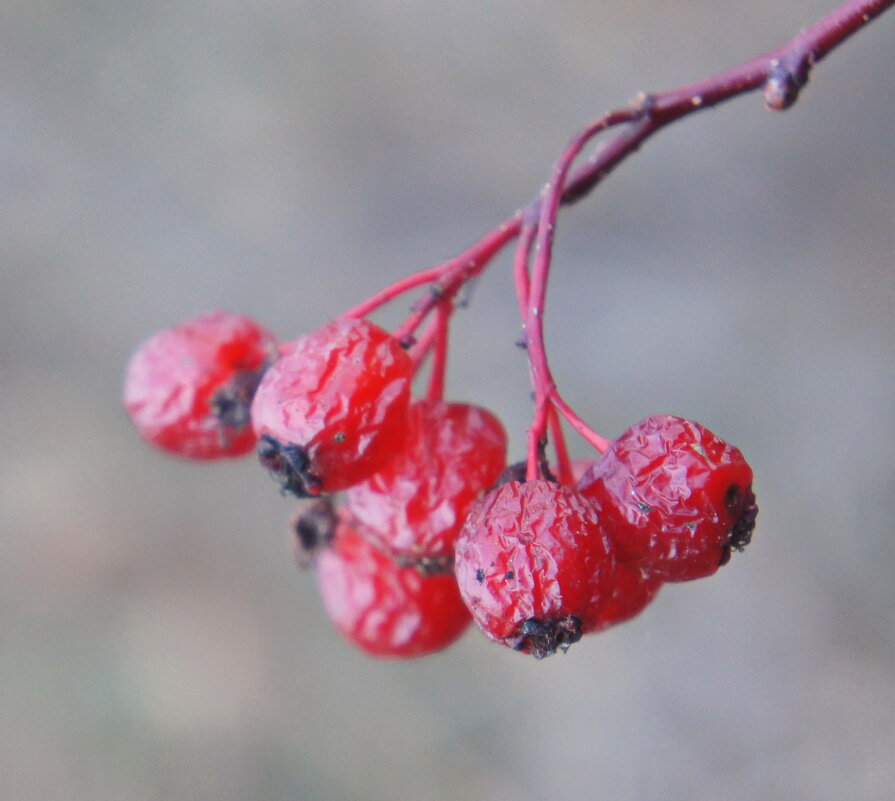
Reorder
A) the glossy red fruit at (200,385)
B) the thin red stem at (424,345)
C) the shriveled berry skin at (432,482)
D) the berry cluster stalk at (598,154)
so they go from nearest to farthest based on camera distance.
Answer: the berry cluster stalk at (598,154) → the shriveled berry skin at (432,482) → the thin red stem at (424,345) → the glossy red fruit at (200,385)

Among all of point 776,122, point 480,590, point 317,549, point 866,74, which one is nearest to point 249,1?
point 776,122

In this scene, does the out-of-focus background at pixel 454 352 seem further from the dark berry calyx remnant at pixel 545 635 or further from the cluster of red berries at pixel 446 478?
the dark berry calyx remnant at pixel 545 635

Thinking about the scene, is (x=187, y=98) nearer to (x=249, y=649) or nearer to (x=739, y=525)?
(x=249, y=649)

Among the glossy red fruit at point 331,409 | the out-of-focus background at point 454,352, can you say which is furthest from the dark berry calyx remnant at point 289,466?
the out-of-focus background at point 454,352

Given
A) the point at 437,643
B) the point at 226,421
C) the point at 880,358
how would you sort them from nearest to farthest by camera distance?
the point at 226,421 → the point at 437,643 → the point at 880,358

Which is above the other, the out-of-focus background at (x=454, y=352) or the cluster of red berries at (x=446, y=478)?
the out-of-focus background at (x=454, y=352)
